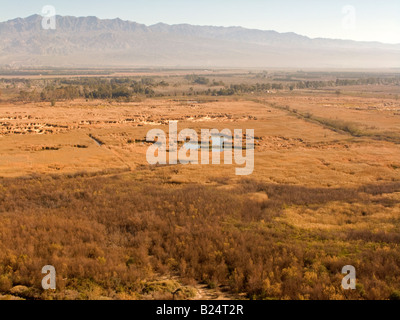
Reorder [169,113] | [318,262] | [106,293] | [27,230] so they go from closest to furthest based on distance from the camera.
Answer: [106,293], [318,262], [27,230], [169,113]

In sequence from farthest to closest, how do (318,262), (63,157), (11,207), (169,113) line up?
(169,113) → (63,157) → (11,207) → (318,262)

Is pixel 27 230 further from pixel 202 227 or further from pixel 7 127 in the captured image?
pixel 7 127

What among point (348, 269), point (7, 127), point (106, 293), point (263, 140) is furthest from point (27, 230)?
point (7, 127)

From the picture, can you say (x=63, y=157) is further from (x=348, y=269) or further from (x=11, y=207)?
(x=348, y=269)

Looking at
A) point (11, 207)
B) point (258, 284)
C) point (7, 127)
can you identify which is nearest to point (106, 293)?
point (258, 284)
